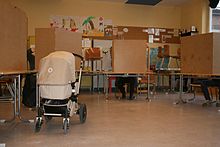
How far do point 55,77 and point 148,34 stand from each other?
6.61 metres

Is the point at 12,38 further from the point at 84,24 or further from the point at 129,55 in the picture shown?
the point at 84,24

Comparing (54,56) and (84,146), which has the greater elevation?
(54,56)

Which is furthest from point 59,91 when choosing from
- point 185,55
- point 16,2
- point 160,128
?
point 16,2

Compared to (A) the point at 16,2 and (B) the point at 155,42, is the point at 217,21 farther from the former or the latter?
(A) the point at 16,2

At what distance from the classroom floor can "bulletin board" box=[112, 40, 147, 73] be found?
201cm

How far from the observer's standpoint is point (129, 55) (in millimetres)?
6457

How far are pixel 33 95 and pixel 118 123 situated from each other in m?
1.79

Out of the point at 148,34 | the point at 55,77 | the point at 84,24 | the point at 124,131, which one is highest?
the point at 84,24

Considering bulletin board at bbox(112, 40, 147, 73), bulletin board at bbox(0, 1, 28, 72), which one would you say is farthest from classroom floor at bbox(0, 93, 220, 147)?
bulletin board at bbox(112, 40, 147, 73)

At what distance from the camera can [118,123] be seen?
12.2 ft

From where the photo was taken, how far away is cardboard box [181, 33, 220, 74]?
17.3 feet

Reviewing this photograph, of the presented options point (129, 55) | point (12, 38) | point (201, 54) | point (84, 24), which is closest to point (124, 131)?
point (12, 38)

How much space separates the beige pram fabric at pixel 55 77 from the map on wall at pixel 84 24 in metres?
5.64

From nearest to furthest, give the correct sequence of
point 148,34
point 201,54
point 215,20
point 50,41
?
point 50,41
point 201,54
point 215,20
point 148,34
